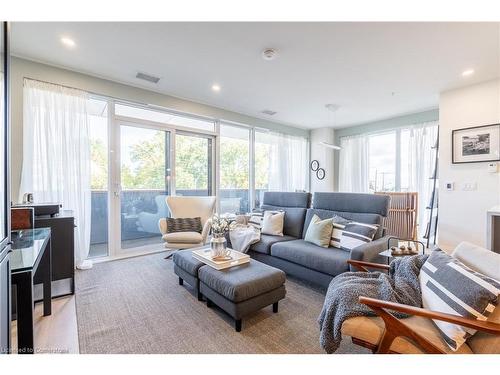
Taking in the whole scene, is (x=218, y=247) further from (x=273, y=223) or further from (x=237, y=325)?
(x=273, y=223)

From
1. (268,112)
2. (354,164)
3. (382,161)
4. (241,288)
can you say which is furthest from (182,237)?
(382,161)

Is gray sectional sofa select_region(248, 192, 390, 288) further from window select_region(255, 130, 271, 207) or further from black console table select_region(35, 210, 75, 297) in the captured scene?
black console table select_region(35, 210, 75, 297)

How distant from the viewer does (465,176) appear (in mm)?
3447

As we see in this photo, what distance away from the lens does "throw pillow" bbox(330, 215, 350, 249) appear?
8.80 feet

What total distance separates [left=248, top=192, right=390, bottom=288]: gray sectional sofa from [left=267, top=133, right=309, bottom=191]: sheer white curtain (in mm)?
1934

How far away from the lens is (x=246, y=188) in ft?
17.5

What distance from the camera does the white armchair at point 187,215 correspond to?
3.30 m

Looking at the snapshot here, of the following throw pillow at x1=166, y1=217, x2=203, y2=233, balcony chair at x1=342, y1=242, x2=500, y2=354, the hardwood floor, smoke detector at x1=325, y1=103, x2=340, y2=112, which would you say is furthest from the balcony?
balcony chair at x1=342, y1=242, x2=500, y2=354

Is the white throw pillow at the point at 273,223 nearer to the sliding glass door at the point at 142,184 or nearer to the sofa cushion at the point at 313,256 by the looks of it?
the sofa cushion at the point at 313,256

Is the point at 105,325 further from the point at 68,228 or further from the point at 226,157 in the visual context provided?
the point at 226,157

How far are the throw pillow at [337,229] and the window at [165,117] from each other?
3016 millimetres

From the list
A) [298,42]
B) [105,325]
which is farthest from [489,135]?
[105,325]

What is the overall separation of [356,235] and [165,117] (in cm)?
349

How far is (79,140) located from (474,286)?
161 inches
